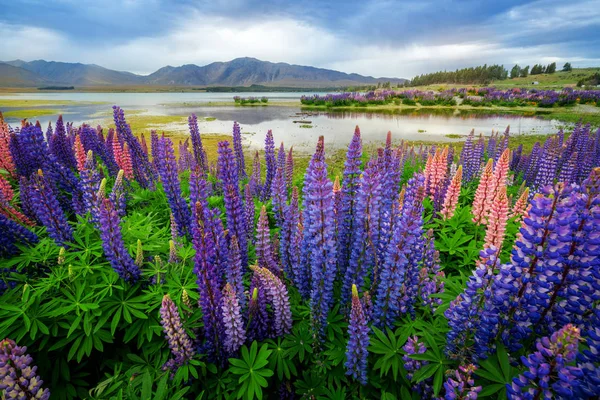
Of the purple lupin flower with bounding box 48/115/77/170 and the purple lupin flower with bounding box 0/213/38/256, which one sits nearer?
the purple lupin flower with bounding box 0/213/38/256

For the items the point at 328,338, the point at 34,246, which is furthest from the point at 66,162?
the point at 328,338

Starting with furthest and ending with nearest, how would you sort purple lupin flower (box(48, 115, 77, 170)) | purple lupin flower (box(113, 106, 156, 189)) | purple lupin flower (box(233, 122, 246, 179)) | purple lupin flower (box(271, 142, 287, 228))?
1. purple lupin flower (box(233, 122, 246, 179))
2. purple lupin flower (box(113, 106, 156, 189))
3. purple lupin flower (box(48, 115, 77, 170))
4. purple lupin flower (box(271, 142, 287, 228))

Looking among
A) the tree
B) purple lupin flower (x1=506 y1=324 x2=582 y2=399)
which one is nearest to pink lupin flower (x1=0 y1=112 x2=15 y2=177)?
purple lupin flower (x1=506 y1=324 x2=582 y2=399)

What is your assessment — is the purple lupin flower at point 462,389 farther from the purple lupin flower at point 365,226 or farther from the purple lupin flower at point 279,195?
the purple lupin flower at point 279,195

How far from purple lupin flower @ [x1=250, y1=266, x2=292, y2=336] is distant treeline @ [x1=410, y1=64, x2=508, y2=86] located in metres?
74.2

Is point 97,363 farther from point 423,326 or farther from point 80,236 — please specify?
point 423,326

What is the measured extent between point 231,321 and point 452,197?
13.6 ft

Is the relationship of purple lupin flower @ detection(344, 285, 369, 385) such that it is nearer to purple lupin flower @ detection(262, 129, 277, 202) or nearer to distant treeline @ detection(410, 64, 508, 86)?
purple lupin flower @ detection(262, 129, 277, 202)

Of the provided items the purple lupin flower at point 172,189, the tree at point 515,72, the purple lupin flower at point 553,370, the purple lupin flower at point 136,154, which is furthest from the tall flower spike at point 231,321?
the tree at point 515,72

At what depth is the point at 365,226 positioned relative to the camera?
2.59m

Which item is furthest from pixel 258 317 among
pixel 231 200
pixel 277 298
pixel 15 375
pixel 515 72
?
pixel 515 72

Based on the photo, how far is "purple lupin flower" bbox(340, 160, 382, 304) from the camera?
2.52 m

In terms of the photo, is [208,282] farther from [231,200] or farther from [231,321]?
[231,200]

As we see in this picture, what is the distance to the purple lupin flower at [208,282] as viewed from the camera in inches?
87.3
